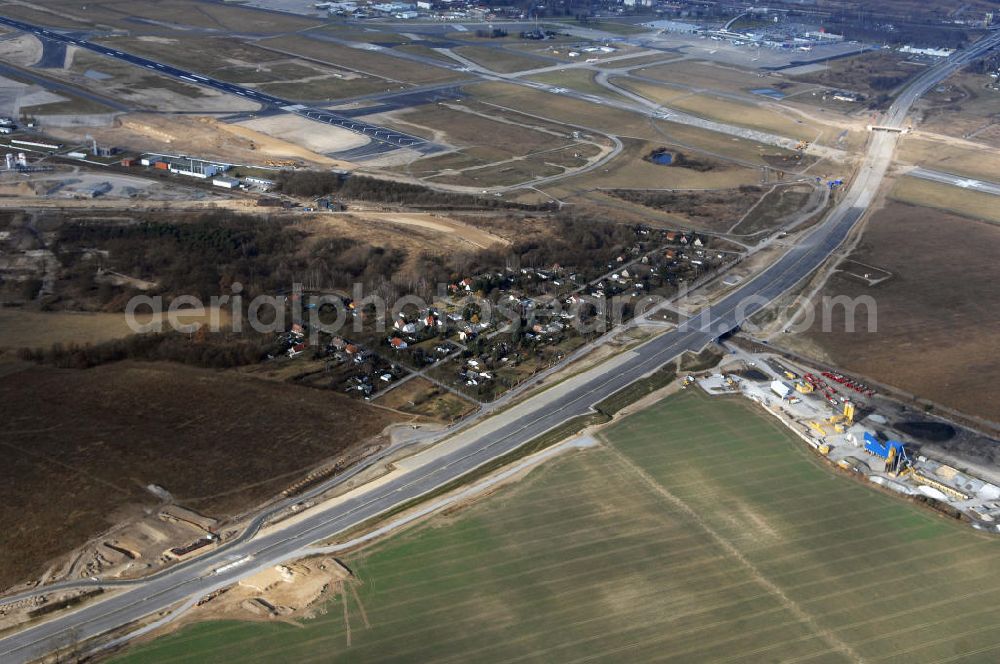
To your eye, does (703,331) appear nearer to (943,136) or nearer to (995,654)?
(995,654)

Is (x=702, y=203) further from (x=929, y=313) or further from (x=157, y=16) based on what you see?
(x=157, y=16)

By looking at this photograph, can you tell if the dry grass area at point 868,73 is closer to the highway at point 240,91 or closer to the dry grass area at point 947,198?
the dry grass area at point 947,198

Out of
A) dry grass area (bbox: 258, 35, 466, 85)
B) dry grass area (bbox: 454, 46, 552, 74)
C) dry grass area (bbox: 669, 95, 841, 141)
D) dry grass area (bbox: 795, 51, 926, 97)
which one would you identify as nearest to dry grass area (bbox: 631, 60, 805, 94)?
dry grass area (bbox: 795, 51, 926, 97)

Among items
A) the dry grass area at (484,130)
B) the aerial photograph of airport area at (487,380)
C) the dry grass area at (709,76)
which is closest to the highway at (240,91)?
the aerial photograph of airport area at (487,380)

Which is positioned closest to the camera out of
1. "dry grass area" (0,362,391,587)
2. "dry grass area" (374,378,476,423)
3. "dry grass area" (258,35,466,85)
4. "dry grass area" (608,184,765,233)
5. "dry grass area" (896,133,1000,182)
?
"dry grass area" (0,362,391,587)

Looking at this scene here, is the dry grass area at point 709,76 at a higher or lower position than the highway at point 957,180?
higher

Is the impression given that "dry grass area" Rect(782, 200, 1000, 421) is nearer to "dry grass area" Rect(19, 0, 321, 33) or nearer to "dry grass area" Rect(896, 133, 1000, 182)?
A: "dry grass area" Rect(896, 133, 1000, 182)
